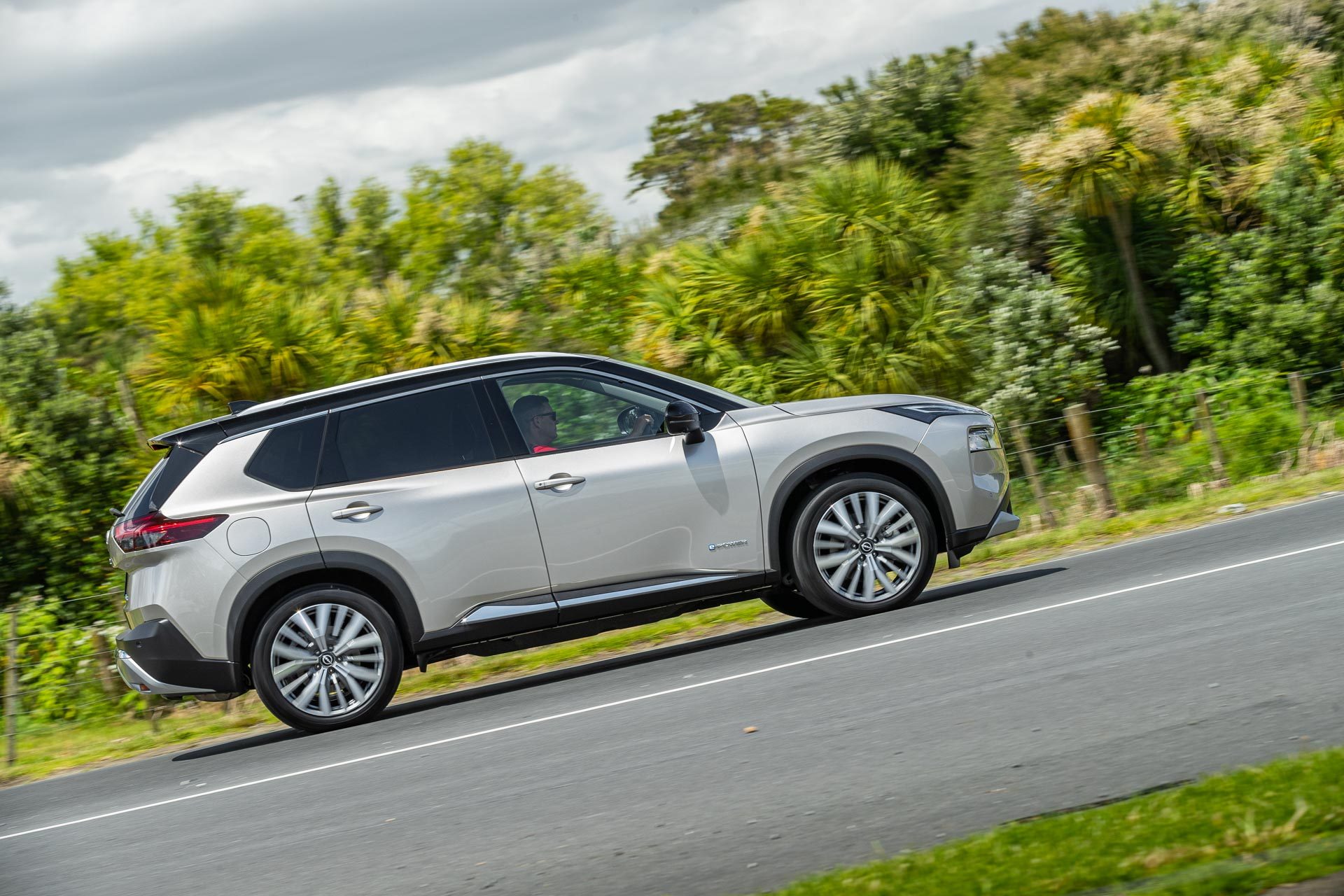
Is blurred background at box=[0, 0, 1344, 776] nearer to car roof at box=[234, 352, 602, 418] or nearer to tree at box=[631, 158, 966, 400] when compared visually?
tree at box=[631, 158, 966, 400]

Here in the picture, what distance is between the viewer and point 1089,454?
12797 mm

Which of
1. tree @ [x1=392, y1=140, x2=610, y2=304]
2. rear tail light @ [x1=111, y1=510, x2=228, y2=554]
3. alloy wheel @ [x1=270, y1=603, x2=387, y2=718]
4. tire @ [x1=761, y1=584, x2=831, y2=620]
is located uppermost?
tree @ [x1=392, y1=140, x2=610, y2=304]

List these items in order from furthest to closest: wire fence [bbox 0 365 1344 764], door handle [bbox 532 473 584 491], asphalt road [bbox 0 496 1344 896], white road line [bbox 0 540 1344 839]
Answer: wire fence [bbox 0 365 1344 764] → door handle [bbox 532 473 584 491] → white road line [bbox 0 540 1344 839] → asphalt road [bbox 0 496 1344 896]

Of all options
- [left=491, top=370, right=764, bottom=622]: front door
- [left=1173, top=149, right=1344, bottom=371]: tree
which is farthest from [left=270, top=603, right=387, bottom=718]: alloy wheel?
[left=1173, top=149, right=1344, bottom=371]: tree

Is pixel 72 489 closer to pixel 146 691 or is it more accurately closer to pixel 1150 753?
pixel 146 691

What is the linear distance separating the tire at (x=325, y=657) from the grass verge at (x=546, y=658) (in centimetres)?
148

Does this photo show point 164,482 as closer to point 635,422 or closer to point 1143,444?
point 635,422

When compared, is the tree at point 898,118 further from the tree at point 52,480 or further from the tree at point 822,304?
the tree at point 52,480

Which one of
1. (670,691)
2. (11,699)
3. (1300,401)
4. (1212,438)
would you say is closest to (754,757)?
(670,691)

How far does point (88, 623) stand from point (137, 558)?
19.4 feet

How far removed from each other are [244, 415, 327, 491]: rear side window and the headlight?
3742mm

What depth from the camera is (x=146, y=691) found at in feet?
25.0

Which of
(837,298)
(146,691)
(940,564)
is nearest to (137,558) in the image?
(146,691)

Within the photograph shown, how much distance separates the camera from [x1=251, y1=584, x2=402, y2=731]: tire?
7.49 m
